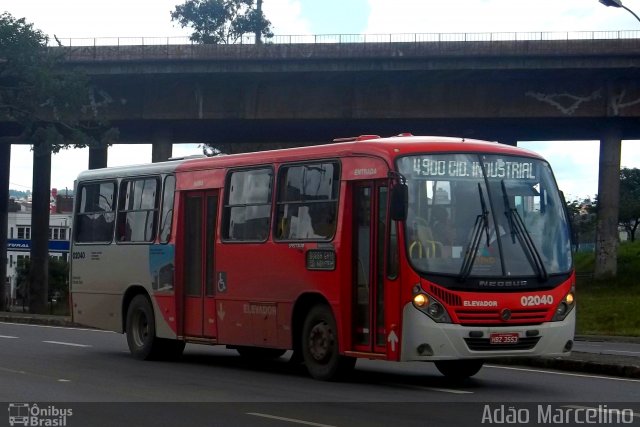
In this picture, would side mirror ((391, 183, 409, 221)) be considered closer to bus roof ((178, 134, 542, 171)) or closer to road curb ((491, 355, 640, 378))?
bus roof ((178, 134, 542, 171))

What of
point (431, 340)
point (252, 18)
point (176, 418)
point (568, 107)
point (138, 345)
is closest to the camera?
point (176, 418)

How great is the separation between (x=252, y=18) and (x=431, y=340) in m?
65.5

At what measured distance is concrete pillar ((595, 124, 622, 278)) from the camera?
167 feet

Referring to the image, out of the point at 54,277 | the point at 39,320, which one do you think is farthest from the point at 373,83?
the point at 54,277

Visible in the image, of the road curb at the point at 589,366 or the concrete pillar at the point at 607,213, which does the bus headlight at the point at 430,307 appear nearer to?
the road curb at the point at 589,366

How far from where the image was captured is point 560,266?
15.7m

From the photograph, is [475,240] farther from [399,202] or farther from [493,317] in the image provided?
[399,202]

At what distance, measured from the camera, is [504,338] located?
15.0 metres

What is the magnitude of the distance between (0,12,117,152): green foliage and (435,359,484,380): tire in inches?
1143

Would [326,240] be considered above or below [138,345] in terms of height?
above

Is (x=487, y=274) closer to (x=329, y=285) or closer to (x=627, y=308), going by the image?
(x=329, y=285)

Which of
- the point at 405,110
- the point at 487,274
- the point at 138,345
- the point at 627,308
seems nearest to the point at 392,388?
the point at 487,274

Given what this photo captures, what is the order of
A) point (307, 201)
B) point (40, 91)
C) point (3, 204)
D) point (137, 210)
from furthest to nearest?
point (3, 204)
point (40, 91)
point (137, 210)
point (307, 201)

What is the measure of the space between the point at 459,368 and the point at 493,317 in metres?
1.80
